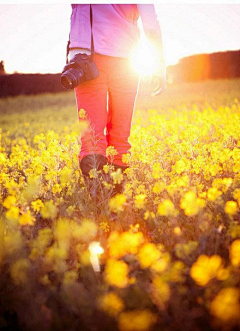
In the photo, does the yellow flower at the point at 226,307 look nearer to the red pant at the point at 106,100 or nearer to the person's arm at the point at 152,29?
the red pant at the point at 106,100

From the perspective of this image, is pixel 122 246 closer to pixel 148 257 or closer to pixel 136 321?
pixel 148 257

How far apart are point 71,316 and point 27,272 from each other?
0.35 meters

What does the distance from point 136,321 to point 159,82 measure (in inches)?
73.2

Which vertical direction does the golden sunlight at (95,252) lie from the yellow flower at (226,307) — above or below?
above

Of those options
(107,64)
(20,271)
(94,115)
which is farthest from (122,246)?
(107,64)

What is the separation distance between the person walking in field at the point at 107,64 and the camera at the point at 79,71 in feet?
0.30

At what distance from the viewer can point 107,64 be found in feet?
7.49

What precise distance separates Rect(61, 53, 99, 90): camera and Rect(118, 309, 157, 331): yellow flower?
1.56 meters

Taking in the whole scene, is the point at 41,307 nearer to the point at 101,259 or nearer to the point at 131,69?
the point at 101,259

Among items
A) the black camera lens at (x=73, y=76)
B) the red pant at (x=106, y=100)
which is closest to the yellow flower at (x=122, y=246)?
the red pant at (x=106, y=100)

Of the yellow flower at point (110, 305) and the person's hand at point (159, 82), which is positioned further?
the person's hand at point (159, 82)

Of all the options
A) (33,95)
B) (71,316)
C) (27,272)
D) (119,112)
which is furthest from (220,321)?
(33,95)

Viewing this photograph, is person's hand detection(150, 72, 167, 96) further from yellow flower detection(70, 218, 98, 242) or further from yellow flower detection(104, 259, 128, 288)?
yellow flower detection(104, 259, 128, 288)

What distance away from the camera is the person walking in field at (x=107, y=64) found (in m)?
2.21
